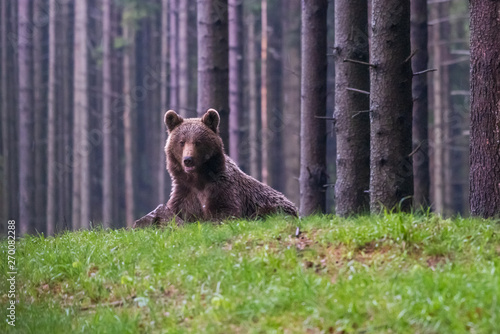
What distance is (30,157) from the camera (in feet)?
85.1

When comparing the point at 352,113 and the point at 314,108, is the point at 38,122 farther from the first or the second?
the point at 352,113

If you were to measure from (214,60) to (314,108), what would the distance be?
189cm

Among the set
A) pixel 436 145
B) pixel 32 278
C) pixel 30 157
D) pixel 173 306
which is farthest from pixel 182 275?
pixel 436 145

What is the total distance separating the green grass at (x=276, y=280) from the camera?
5219 millimetres

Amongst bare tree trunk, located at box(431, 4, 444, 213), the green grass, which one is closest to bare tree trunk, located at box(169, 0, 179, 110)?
bare tree trunk, located at box(431, 4, 444, 213)

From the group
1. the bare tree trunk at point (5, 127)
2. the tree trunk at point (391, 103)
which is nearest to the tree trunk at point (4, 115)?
the bare tree trunk at point (5, 127)

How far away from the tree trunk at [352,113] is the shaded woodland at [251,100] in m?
0.02

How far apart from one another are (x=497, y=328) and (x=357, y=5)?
21.9ft

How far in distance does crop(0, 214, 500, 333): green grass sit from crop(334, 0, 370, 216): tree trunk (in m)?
2.37

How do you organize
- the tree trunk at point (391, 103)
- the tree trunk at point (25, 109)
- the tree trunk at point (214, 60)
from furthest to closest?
the tree trunk at point (25, 109)
the tree trunk at point (214, 60)
the tree trunk at point (391, 103)

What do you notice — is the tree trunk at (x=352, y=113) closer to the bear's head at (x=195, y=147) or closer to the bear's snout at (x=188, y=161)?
the bear's head at (x=195, y=147)

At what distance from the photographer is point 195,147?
30.4 feet

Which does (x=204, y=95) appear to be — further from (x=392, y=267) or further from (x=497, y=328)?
(x=497, y=328)

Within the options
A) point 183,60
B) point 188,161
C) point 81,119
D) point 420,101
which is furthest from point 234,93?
point 188,161
